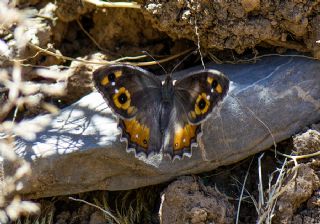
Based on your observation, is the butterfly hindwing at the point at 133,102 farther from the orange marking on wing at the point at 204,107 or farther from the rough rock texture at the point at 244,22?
the rough rock texture at the point at 244,22

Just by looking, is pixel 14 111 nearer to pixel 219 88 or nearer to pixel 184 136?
pixel 184 136

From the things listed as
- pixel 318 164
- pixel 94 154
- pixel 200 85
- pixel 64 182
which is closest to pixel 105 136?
pixel 94 154

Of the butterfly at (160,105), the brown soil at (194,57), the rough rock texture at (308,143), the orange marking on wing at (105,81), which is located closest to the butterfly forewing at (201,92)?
the butterfly at (160,105)

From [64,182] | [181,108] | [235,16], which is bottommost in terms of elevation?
[64,182]

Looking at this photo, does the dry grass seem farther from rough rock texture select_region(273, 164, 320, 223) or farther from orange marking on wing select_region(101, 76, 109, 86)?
rough rock texture select_region(273, 164, 320, 223)

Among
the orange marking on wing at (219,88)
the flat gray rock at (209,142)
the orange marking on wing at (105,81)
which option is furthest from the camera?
the flat gray rock at (209,142)

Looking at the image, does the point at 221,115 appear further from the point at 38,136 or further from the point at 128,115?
the point at 38,136

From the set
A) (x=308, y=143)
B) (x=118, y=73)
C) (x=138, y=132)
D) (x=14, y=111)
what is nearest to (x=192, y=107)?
(x=138, y=132)

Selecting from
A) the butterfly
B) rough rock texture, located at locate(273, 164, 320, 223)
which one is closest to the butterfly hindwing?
the butterfly

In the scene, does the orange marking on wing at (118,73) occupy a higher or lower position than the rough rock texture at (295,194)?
higher
